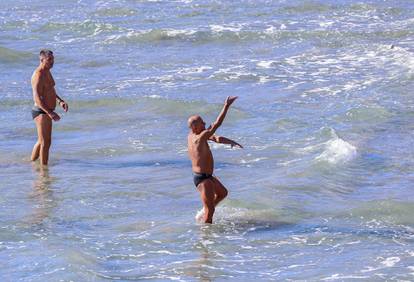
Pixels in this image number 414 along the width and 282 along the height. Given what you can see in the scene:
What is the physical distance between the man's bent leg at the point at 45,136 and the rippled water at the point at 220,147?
17cm

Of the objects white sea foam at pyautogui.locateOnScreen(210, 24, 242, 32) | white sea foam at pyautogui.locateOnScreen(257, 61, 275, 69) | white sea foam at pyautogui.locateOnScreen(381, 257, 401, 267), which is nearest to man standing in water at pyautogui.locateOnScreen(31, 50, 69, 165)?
white sea foam at pyautogui.locateOnScreen(381, 257, 401, 267)

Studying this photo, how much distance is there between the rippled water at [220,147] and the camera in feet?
36.4

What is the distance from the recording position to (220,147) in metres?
15.9

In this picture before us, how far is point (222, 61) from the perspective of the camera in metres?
22.9

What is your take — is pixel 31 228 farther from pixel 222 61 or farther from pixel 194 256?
pixel 222 61

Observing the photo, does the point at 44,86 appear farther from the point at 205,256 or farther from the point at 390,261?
the point at 390,261

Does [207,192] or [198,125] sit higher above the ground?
[198,125]

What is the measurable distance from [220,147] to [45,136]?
2643 mm

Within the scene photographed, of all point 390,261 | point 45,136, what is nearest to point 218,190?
point 390,261

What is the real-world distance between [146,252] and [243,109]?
736cm

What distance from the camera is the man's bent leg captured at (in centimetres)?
1419

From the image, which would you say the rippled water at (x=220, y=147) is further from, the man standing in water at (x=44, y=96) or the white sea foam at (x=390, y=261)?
the man standing in water at (x=44, y=96)

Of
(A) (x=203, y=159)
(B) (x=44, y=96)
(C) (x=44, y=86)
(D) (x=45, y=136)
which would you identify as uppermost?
(C) (x=44, y=86)

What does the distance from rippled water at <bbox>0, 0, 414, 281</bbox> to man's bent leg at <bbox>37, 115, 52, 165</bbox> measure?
173mm
